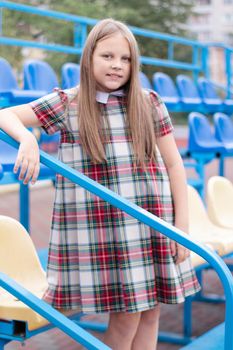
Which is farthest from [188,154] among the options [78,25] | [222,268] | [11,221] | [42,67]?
[222,268]

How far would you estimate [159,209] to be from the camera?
2143mm

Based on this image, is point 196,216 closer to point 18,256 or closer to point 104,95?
point 18,256

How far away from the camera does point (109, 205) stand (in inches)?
82.4

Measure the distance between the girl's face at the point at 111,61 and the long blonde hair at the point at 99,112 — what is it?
1 cm

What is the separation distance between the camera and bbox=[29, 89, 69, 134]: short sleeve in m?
2.11

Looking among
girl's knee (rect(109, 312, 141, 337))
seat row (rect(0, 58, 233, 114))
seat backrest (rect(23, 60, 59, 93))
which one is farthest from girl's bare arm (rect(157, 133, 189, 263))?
seat backrest (rect(23, 60, 59, 93))

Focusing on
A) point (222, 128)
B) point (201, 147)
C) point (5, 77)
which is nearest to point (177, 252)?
point (5, 77)

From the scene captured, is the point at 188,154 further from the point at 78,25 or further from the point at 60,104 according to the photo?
the point at 60,104

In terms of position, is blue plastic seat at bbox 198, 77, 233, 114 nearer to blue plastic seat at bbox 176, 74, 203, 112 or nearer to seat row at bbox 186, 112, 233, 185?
blue plastic seat at bbox 176, 74, 203, 112

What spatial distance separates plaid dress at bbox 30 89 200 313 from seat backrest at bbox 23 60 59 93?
268 centimetres

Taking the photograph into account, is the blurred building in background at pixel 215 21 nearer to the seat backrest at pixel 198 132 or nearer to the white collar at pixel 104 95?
the seat backrest at pixel 198 132

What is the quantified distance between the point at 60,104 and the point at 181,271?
65 centimetres

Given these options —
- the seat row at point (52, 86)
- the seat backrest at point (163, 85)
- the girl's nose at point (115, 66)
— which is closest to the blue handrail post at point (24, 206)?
the seat row at point (52, 86)

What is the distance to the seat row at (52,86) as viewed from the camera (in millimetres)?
3873
